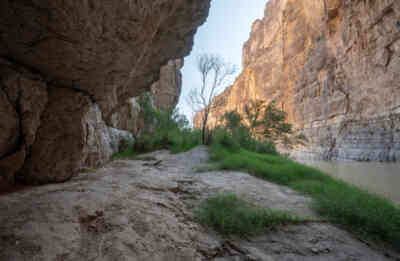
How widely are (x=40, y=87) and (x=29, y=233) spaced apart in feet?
5.18

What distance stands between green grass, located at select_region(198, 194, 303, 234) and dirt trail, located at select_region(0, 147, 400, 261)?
0.09m

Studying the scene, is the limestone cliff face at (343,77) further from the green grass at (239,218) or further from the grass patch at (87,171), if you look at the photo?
the grass patch at (87,171)

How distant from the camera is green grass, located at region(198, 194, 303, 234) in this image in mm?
1786

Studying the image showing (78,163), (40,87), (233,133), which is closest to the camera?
(40,87)

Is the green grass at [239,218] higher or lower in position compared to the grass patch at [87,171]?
lower

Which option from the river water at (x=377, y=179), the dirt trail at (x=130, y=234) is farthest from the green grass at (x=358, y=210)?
the river water at (x=377, y=179)

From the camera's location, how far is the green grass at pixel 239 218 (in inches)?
70.3

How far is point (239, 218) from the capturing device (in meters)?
1.90

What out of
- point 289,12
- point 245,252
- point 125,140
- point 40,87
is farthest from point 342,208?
point 289,12

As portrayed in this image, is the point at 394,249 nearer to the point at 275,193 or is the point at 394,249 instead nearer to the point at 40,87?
the point at 275,193

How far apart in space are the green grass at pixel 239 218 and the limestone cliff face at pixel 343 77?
1421 centimetres

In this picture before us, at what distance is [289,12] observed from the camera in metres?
31.5

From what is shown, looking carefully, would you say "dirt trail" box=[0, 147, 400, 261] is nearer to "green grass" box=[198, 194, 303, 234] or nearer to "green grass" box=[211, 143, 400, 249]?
"green grass" box=[198, 194, 303, 234]

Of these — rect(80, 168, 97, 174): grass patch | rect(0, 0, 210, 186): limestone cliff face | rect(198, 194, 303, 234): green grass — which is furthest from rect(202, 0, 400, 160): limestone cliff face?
rect(80, 168, 97, 174): grass patch
